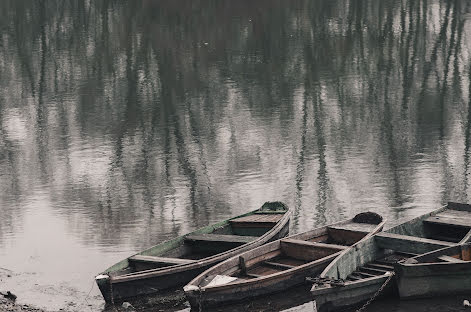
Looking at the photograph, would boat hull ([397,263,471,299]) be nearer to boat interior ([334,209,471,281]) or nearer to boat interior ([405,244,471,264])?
boat interior ([405,244,471,264])

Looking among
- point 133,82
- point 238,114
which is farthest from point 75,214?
point 133,82

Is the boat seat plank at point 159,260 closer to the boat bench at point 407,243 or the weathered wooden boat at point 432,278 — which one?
the boat bench at point 407,243

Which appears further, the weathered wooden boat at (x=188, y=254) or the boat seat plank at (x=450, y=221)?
the boat seat plank at (x=450, y=221)

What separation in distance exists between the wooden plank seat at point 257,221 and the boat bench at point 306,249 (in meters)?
1.68

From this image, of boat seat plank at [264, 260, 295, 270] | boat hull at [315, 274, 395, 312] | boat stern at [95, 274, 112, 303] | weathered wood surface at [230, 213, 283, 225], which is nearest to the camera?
boat hull at [315, 274, 395, 312]

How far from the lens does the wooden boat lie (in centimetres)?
2139

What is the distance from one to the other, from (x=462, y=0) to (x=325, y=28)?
15.3 metres

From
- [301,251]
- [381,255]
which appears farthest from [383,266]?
[301,251]

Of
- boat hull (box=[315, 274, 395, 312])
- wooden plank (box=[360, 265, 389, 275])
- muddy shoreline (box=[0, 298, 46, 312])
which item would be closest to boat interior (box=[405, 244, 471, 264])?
boat hull (box=[315, 274, 395, 312])

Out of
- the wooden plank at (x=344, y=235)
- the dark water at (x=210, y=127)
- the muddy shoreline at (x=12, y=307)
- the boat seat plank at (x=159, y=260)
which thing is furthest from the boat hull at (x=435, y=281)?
the muddy shoreline at (x=12, y=307)

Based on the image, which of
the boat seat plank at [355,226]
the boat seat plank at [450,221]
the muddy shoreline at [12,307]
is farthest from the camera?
the boat seat plank at [355,226]

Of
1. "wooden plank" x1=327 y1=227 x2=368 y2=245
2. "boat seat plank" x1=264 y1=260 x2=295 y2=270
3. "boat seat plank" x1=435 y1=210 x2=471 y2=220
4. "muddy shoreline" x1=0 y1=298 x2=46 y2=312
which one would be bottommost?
"muddy shoreline" x1=0 y1=298 x2=46 y2=312

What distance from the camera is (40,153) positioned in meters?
38.5

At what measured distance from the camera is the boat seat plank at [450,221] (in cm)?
2450
